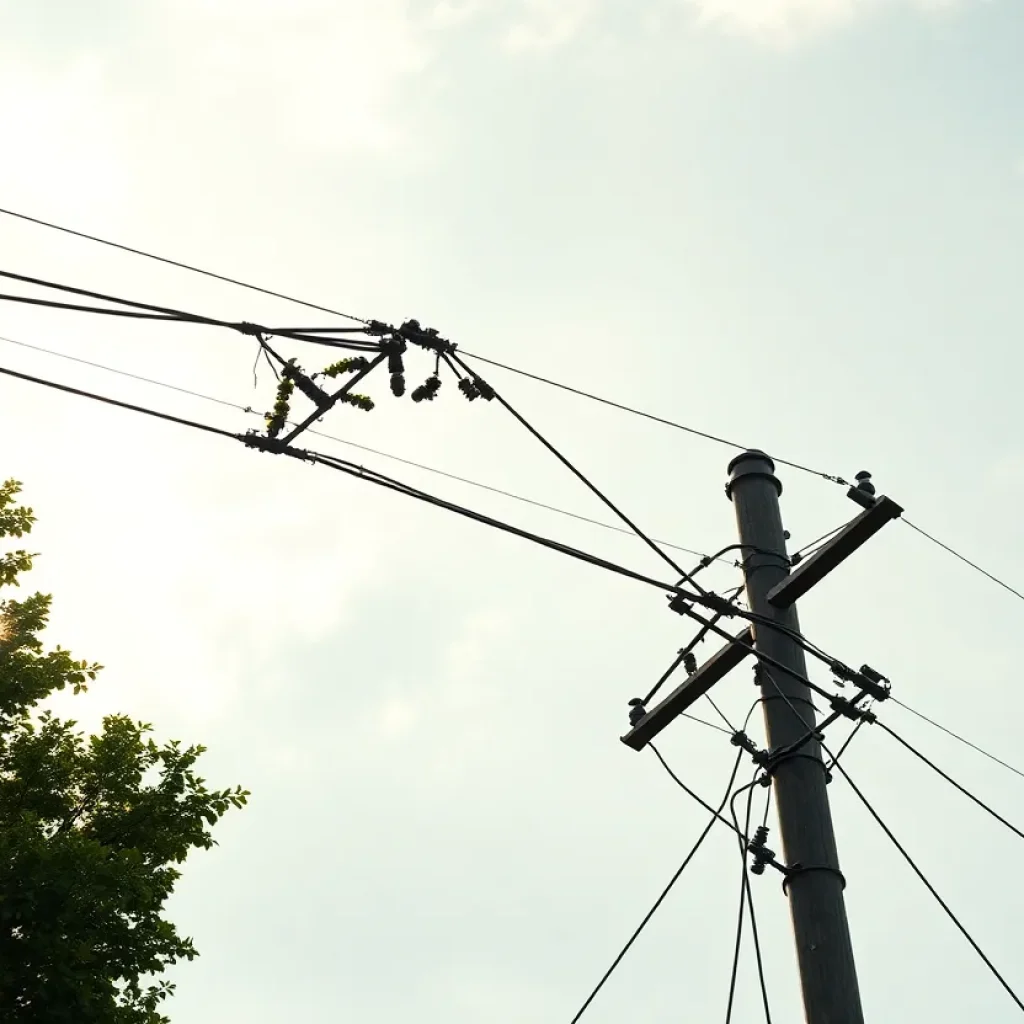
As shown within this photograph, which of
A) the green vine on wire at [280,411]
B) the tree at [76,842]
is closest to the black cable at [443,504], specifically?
the green vine on wire at [280,411]

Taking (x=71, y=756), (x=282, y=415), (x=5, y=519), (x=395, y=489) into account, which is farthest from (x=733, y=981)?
(x=5, y=519)

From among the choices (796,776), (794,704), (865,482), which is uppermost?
(865,482)

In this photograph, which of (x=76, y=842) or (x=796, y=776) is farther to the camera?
(x=76, y=842)

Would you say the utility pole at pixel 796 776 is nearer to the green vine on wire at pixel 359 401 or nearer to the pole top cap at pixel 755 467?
the pole top cap at pixel 755 467

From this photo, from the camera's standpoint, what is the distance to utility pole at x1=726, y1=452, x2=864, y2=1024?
6352 mm

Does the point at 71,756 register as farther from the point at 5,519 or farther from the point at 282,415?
the point at 282,415

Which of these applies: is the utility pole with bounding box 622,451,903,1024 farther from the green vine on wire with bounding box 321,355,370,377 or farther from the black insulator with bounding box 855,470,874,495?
the green vine on wire with bounding box 321,355,370,377

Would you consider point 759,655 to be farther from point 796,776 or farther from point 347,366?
point 347,366

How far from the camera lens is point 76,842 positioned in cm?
975

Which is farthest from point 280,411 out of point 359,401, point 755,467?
point 755,467

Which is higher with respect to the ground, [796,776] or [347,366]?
[347,366]

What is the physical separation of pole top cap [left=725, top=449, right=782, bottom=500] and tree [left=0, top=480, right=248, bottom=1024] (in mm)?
6158

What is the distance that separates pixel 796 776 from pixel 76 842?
6.11 m

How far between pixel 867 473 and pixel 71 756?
815 cm
